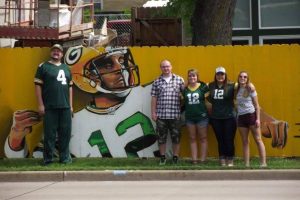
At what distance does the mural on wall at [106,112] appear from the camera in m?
11.6

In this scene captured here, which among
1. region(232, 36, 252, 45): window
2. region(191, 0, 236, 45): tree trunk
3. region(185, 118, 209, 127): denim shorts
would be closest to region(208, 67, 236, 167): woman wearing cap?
region(185, 118, 209, 127): denim shorts

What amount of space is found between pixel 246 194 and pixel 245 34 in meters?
10.4

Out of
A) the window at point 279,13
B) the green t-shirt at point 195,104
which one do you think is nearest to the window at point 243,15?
the window at point 279,13

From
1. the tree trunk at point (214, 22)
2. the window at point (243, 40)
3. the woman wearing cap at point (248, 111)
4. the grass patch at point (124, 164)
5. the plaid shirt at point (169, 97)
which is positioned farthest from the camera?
the window at point (243, 40)

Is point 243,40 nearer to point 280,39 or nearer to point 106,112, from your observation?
point 280,39

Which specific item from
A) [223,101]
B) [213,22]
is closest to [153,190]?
[223,101]

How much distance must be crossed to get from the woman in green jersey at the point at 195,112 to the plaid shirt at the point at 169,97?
14 cm

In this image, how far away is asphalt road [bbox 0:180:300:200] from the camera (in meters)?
8.54

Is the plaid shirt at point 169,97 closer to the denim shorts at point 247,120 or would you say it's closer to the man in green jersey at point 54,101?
the denim shorts at point 247,120

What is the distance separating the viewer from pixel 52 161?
1108 cm

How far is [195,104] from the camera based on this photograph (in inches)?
425

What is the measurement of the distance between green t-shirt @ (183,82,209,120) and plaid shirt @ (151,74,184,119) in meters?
0.15

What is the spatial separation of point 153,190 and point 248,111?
2.44 m

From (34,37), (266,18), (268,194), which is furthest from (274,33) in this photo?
(268,194)
